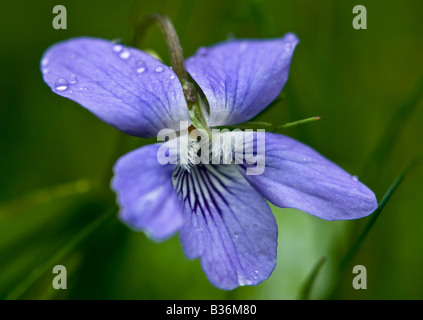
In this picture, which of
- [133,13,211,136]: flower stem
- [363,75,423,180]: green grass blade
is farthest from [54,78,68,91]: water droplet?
[363,75,423,180]: green grass blade

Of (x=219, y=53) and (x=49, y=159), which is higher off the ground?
(x=219, y=53)

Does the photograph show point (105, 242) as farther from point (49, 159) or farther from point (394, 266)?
point (394, 266)

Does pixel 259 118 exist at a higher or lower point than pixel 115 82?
lower

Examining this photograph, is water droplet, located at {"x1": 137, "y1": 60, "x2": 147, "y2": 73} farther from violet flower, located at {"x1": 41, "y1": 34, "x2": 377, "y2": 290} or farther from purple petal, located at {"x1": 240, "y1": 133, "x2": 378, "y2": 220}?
purple petal, located at {"x1": 240, "y1": 133, "x2": 378, "y2": 220}

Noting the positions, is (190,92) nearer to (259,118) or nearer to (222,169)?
(222,169)

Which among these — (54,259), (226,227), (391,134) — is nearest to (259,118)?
(391,134)

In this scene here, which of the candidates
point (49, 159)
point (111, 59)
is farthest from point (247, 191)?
point (49, 159)
